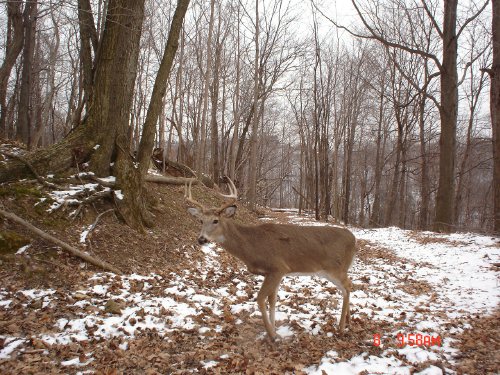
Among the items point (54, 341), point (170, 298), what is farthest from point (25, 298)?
point (170, 298)

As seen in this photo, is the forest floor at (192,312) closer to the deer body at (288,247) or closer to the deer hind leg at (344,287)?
the deer hind leg at (344,287)

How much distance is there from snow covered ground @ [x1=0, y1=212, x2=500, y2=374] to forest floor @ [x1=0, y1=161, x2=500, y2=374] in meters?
0.02

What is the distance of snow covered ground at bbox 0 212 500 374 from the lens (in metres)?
4.62

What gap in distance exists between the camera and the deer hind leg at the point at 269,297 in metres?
5.18

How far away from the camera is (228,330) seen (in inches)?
212

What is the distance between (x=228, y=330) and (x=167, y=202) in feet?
21.1

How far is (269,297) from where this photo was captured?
5363 mm

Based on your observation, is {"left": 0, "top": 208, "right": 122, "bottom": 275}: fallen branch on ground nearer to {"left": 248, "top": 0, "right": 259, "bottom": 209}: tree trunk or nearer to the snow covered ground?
the snow covered ground

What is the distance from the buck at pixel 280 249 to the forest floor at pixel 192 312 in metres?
0.67

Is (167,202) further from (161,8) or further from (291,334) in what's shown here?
(161,8)

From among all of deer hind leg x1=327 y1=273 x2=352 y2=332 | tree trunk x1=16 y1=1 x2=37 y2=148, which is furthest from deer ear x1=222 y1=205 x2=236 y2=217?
tree trunk x1=16 y1=1 x2=37 y2=148
